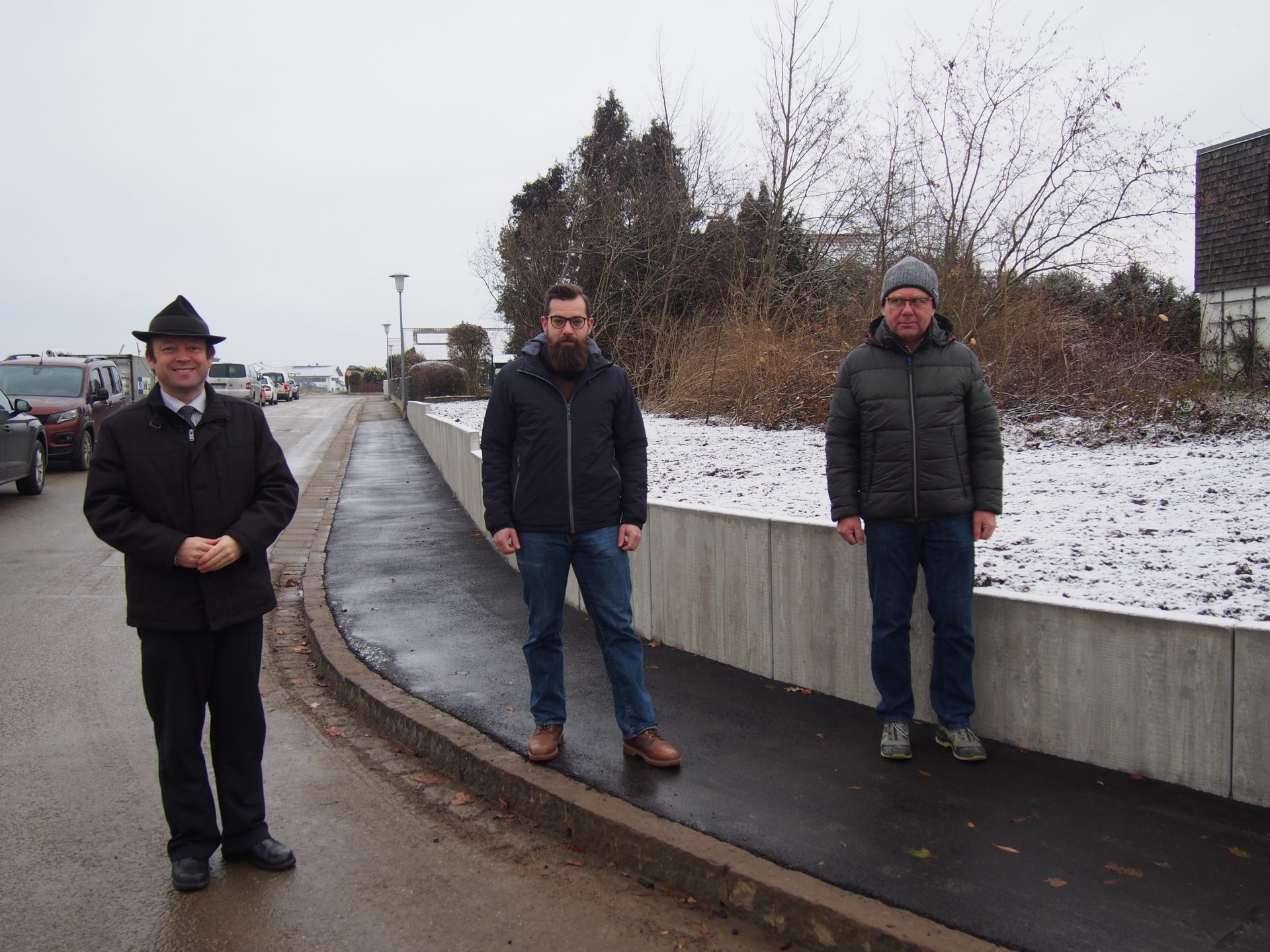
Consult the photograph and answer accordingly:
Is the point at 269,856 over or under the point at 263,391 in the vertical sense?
under

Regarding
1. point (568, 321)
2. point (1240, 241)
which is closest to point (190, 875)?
point (568, 321)

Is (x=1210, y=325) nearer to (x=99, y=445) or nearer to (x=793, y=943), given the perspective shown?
(x=793, y=943)

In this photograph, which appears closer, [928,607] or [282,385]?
[928,607]

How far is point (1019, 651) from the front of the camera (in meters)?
4.26

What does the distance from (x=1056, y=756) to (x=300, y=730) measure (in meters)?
3.62

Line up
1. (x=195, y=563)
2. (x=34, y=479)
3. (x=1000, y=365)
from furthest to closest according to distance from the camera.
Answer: (x=34, y=479)
(x=1000, y=365)
(x=195, y=563)

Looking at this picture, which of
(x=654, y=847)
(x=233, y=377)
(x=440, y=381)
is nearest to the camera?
(x=654, y=847)

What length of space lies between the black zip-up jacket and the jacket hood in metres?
1.05

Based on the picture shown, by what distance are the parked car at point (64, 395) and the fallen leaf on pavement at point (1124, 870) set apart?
16.9 metres

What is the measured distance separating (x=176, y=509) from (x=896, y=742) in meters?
2.90

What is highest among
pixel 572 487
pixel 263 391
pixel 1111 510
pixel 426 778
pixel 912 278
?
pixel 263 391

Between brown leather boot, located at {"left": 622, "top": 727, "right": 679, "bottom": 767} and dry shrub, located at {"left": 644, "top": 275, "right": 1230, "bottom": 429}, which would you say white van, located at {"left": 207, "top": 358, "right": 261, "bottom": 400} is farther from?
brown leather boot, located at {"left": 622, "top": 727, "right": 679, "bottom": 767}

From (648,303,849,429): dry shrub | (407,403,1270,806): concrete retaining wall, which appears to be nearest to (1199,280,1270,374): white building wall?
(648,303,849,429): dry shrub

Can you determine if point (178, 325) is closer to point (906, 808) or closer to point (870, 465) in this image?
point (870, 465)
